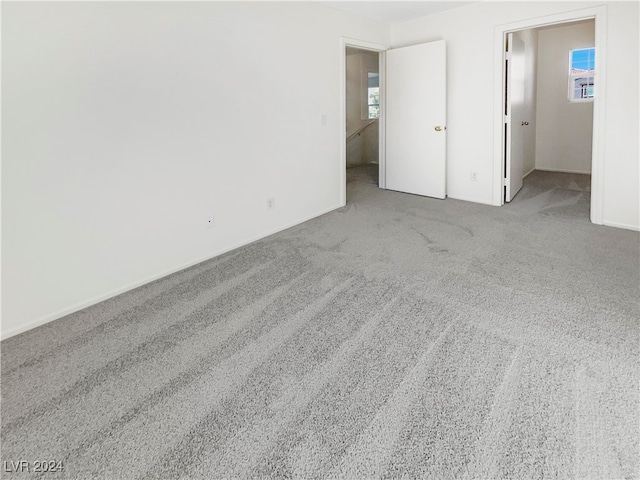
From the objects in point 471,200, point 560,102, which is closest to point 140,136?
point 471,200

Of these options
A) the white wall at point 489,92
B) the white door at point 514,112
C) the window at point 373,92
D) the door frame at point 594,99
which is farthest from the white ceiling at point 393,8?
the window at point 373,92

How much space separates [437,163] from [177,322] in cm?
386

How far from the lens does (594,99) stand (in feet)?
12.2

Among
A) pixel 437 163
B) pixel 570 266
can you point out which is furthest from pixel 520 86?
pixel 570 266

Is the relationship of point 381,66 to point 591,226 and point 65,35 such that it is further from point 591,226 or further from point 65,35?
point 65,35

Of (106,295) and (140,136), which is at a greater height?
(140,136)

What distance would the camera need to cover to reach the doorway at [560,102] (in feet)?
21.2

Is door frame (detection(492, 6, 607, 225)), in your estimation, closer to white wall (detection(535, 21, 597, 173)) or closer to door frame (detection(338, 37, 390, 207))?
door frame (detection(338, 37, 390, 207))

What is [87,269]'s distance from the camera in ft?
8.72

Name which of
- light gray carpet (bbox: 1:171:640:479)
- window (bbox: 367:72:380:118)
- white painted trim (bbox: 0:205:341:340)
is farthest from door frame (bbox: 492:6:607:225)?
window (bbox: 367:72:380:118)

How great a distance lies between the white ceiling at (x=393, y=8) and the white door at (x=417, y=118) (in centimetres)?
35

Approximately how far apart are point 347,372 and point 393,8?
416cm

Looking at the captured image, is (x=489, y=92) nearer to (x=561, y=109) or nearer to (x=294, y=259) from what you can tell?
(x=294, y=259)

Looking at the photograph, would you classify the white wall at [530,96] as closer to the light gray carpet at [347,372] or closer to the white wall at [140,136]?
the white wall at [140,136]
